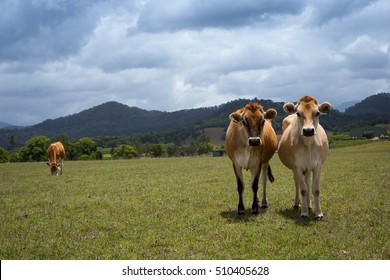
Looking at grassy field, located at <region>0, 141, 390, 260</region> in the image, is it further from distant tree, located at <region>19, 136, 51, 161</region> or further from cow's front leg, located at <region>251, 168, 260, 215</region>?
distant tree, located at <region>19, 136, 51, 161</region>

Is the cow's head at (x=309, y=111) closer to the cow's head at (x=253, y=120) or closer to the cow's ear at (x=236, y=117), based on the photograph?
the cow's head at (x=253, y=120)

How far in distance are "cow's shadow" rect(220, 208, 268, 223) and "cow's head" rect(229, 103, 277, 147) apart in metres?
2.01

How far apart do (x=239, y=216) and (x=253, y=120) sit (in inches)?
106

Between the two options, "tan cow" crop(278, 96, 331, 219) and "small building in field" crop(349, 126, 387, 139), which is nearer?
"tan cow" crop(278, 96, 331, 219)

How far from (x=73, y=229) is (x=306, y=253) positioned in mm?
5732

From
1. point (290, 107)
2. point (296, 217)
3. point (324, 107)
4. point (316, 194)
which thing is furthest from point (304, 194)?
point (290, 107)

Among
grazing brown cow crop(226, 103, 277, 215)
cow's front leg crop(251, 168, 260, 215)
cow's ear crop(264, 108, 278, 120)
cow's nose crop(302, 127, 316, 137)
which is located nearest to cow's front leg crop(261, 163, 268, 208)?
grazing brown cow crop(226, 103, 277, 215)

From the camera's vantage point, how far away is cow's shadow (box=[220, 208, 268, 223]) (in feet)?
32.9

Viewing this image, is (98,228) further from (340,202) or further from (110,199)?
(340,202)

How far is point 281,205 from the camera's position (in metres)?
12.2

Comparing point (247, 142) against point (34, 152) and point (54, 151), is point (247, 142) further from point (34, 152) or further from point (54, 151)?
point (34, 152)

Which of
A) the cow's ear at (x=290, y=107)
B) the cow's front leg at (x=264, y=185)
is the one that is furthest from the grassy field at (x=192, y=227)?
the cow's ear at (x=290, y=107)

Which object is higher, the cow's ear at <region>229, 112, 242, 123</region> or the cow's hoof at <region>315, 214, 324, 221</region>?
the cow's ear at <region>229, 112, 242, 123</region>
